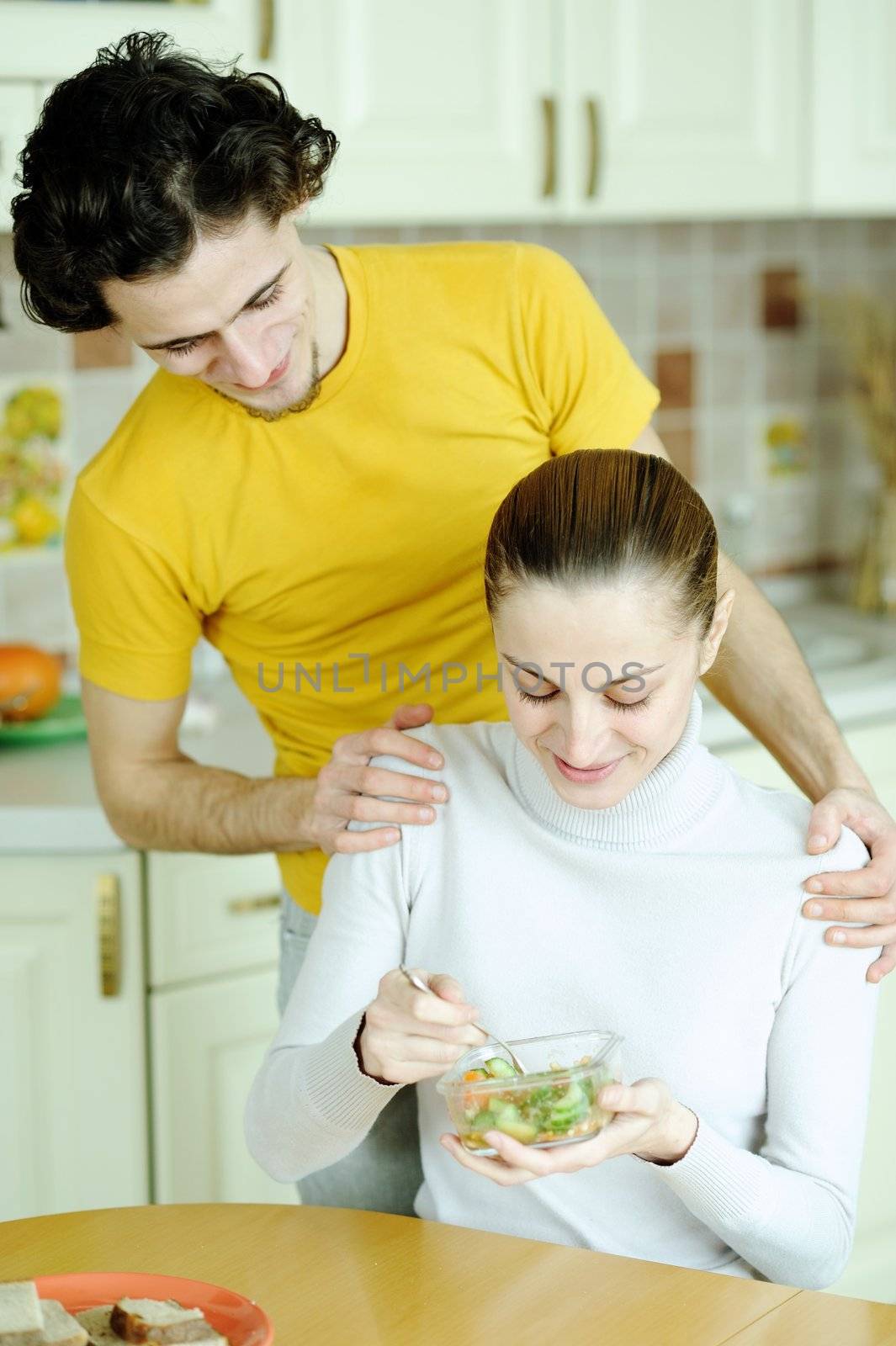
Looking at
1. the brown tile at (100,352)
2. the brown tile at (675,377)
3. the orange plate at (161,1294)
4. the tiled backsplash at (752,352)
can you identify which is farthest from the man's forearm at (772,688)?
the brown tile at (675,377)

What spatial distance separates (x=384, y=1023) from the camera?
3.61 feet

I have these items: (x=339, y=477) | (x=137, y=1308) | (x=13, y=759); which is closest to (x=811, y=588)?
(x=13, y=759)

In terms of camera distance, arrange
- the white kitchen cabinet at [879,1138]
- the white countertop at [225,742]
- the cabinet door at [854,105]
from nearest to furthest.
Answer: the white countertop at [225,742], the white kitchen cabinet at [879,1138], the cabinet door at [854,105]

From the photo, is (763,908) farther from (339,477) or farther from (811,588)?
(811,588)

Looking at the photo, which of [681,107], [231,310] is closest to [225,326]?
[231,310]

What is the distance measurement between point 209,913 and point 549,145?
116cm

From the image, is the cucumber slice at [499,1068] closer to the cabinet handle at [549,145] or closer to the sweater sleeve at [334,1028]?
the sweater sleeve at [334,1028]

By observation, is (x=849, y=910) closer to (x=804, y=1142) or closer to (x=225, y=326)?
(x=804, y=1142)

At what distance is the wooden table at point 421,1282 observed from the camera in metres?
1.06

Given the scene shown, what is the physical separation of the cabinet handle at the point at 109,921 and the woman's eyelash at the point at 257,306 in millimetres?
873

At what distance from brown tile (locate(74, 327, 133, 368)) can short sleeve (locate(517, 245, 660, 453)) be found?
1.09m

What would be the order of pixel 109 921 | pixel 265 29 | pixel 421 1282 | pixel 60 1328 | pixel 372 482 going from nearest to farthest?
1. pixel 60 1328
2. pixel 421 1282
3. pixel 372 482
4. pixel 109 921
5. pixel 265 29

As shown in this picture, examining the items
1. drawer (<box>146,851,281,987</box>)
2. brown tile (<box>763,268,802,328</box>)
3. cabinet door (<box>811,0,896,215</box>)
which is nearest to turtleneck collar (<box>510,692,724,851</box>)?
drawer (<box>146,851,281,987</box>)

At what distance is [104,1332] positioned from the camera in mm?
989
